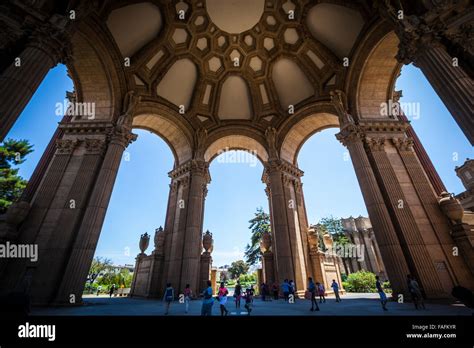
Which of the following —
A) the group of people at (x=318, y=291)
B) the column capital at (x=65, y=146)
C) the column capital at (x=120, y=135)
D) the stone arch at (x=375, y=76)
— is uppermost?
the stone arch at (x=375, y=76)

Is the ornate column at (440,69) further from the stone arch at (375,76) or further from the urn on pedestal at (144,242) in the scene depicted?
the urn on pedestal at (144,242)

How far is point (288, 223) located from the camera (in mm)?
16297

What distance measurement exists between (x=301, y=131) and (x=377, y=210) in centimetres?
1070

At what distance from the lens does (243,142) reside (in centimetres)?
2173

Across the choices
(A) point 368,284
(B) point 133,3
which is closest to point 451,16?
(B) point 133,3

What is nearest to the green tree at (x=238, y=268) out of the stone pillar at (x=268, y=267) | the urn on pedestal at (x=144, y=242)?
the stone pillar at (x=268, y=267)

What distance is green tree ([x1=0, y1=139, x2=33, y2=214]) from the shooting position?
2170 centimetres

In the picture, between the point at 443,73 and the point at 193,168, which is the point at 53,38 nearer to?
the point at 193,168

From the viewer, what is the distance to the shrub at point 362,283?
23.8 m

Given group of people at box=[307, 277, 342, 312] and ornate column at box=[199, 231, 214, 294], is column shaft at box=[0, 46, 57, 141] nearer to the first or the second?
group of people at box=[307, 277, 342, 312]
